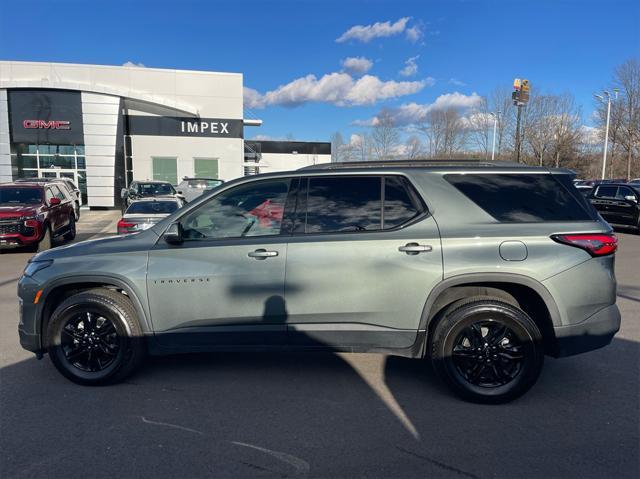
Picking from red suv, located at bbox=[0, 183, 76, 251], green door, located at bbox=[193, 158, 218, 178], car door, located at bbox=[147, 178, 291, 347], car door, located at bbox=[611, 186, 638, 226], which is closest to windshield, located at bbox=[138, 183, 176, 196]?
red suv, located at bbox=[0, 183, 76, 251]

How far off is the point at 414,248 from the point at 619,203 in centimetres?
1594

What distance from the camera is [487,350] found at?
3.53 meters

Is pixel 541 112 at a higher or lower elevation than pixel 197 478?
higher

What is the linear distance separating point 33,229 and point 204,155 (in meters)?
18.3

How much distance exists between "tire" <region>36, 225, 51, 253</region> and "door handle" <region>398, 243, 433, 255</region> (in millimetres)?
10880

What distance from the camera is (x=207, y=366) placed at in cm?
424

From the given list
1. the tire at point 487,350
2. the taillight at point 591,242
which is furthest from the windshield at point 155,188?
the taillight at point 591,242

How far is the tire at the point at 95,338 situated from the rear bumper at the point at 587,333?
3421 mm

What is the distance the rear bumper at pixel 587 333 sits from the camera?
3453mm

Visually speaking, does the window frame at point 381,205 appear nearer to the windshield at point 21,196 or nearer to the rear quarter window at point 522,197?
the rear quarter window at point 522,197

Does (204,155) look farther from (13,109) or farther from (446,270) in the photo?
(446,270)

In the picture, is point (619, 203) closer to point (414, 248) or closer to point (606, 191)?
point (606, 191)

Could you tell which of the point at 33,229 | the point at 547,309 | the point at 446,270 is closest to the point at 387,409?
the point at 446,270

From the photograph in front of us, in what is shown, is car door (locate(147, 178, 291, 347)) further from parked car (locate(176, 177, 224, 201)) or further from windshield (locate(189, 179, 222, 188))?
windshield (locate(189, 179, 222, 188))
